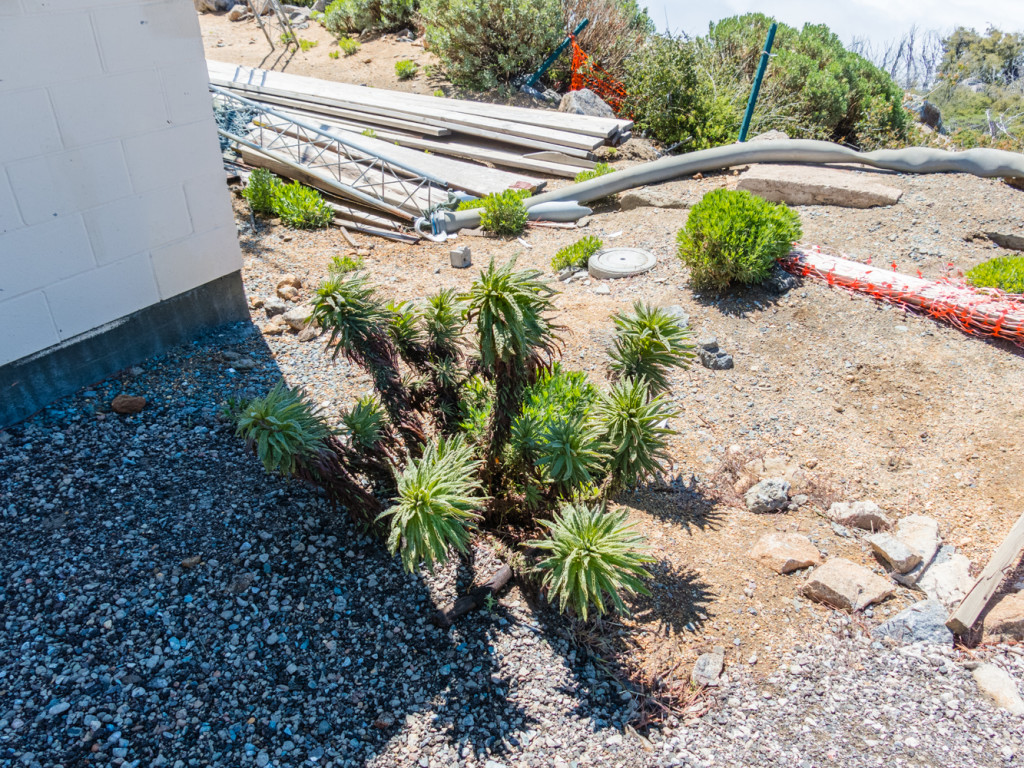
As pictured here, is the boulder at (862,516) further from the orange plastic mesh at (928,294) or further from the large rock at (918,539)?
the orange plastic mesh at (928,294)

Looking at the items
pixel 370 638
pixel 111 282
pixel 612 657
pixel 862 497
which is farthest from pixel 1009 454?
pixel 111 282

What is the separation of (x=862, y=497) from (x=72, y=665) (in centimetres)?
408

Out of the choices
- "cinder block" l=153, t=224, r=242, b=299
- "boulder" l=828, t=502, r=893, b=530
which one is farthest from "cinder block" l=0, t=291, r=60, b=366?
"boulder" l=828, t=502, r=893, b=530

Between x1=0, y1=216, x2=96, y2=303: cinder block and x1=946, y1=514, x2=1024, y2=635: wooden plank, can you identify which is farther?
x1=0, y1=216, x2=96, y2=303: cinder block

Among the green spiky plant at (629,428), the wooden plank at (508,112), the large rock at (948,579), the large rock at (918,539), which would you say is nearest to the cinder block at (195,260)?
the green spiky plant at (629,428)

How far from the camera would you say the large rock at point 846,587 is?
3197mm

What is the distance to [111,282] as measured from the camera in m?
4.09

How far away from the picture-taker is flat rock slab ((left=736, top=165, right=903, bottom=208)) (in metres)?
6.96

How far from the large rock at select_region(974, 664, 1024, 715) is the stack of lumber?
6595 millimetres

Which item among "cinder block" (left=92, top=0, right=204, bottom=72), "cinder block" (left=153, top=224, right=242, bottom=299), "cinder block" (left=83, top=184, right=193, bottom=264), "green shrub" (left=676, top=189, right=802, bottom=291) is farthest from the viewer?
"green shrub" (left=676, top=189, right=802, bottom=291)

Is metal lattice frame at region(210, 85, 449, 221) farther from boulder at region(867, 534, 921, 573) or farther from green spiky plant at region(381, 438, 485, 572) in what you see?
boulder at region(867, 534, 921, 573)

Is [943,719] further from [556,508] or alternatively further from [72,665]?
[72,665]

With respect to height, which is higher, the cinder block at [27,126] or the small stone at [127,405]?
the cinder block at [27,126]

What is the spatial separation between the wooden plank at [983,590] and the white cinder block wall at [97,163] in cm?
488
